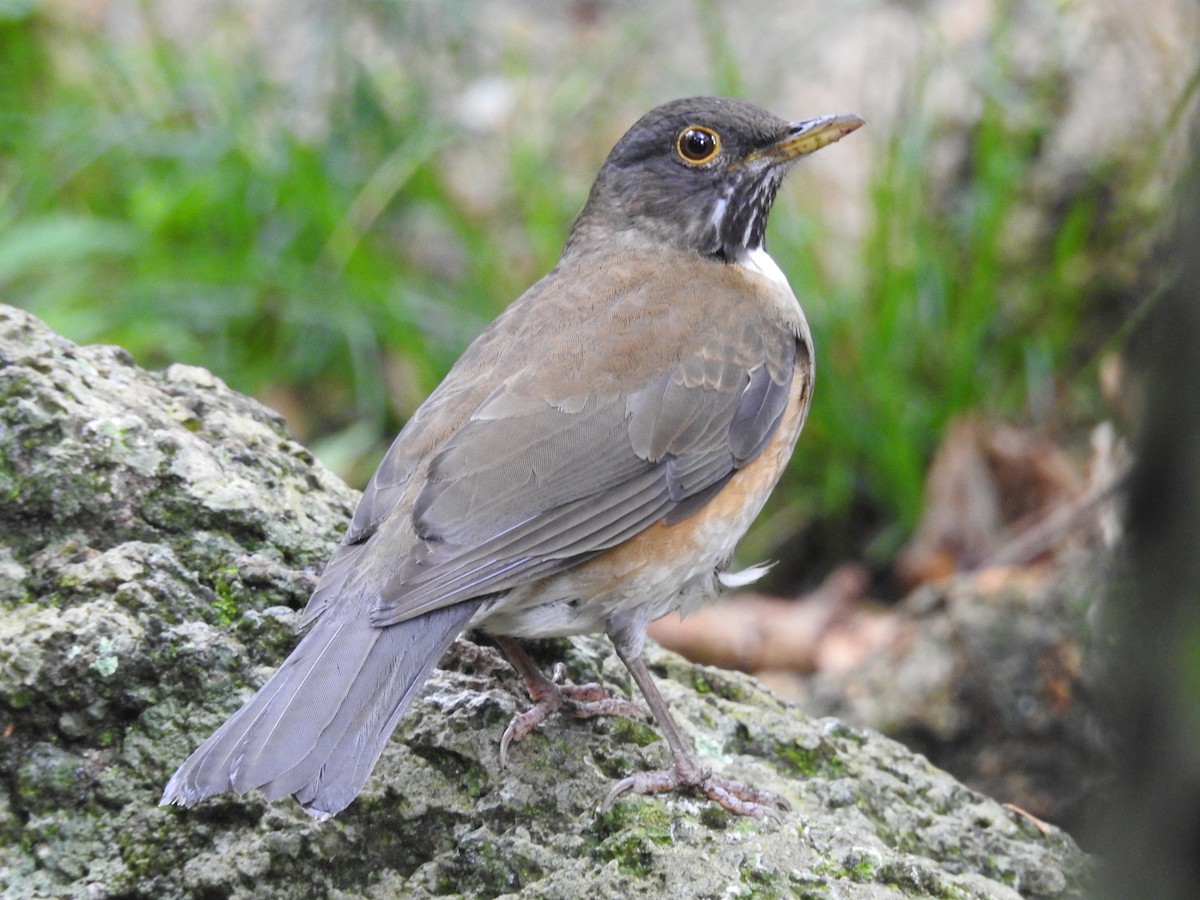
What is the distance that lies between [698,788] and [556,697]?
1.40 feet

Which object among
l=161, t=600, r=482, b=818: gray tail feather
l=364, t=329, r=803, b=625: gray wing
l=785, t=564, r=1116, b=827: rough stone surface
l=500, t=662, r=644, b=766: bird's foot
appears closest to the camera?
l=161, t=600, r=482, b=818: gray tail feather

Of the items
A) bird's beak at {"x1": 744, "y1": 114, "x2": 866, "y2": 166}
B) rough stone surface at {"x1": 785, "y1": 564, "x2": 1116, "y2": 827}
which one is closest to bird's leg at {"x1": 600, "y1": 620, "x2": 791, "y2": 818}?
bird's beak at {"x1": 744, "y1": 114, "x2": 866, "y2": 166}

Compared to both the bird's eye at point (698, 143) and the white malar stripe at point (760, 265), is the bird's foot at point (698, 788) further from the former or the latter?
the bird's eye at point (698, 143)

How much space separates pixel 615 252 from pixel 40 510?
194 cm

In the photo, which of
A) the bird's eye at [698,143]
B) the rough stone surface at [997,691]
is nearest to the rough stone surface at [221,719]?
the rough stone surface at [997,691]

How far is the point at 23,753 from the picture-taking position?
3.07 meters

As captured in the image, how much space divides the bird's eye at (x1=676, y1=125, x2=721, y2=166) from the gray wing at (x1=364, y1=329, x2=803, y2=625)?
33.7 inches

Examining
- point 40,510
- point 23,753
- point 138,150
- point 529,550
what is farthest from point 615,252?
point 138,150

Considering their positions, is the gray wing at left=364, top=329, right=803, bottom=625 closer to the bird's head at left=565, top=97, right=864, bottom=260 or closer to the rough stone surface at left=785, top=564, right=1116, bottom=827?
the bird's head at left=565, top=97, right=864, bottom=260

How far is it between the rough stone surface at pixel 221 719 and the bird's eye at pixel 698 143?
1.62 m

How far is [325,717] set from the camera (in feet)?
9.51

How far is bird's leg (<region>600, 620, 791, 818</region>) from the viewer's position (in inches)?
132

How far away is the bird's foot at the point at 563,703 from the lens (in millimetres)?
3447

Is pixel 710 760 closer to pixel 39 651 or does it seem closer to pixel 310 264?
pixel 39 651
